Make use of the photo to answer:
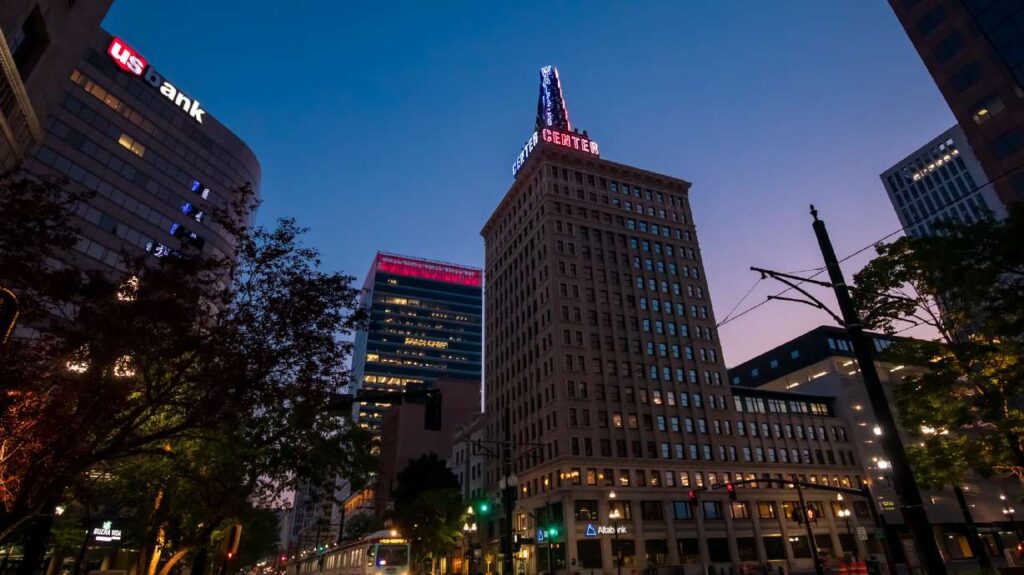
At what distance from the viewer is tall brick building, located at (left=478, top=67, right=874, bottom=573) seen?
60188mm

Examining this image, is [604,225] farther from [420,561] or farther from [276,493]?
[276,493]

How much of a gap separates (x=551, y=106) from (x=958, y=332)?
80.3 meters

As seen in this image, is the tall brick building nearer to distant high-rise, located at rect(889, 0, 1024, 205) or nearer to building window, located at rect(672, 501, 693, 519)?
building window, located at rect(672, 501, 693, 519)

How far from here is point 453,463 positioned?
312 ft

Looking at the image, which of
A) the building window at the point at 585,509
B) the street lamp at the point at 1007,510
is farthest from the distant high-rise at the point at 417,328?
the street lamp at the point at 1007,510

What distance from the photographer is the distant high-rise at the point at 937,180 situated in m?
134

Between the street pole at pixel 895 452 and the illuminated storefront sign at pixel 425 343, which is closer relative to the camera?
the street pole at pixel 895 452

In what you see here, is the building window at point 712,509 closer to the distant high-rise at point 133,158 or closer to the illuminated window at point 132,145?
the distant high-rise at point 133,158

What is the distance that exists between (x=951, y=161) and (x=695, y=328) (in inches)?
4704

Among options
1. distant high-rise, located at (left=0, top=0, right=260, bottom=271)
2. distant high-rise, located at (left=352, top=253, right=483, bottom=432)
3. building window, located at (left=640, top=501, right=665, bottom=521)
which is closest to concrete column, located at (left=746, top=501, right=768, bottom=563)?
building window, located at (left=640, top=501, right=665, bottom=521)

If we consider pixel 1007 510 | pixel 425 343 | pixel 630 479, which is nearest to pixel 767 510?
pixel 630 479

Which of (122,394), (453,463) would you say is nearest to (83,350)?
(122,394)

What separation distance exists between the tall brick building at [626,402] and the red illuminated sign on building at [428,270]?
104354mm

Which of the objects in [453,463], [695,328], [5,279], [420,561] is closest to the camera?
[5,279]
